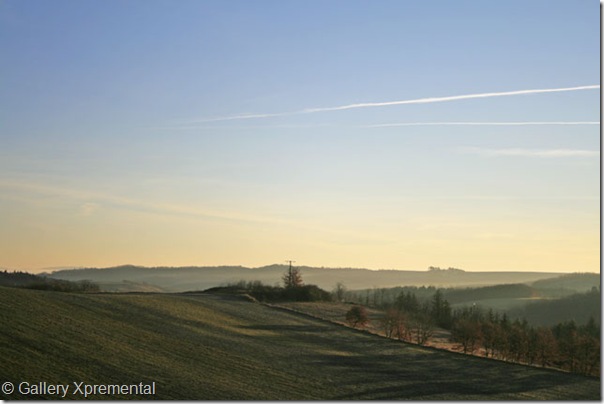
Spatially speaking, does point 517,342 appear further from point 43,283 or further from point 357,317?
point 43,283

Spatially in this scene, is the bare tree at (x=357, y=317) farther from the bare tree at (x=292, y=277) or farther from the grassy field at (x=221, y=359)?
the bare tree at (x=292, y=277)

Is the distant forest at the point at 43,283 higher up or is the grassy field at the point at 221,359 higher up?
the distant forest at the point at 43,283

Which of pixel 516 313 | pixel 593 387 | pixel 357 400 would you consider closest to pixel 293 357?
pixel 357 400

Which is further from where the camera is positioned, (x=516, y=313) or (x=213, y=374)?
(x=516, y=313)

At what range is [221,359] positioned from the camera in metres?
30.8

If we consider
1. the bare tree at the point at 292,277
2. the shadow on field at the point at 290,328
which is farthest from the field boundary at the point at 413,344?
the bare tree at the point at 292,277

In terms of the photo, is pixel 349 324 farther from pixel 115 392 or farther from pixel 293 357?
pixel 115 392

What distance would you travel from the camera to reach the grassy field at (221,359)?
2395cm

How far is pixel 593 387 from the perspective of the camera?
32.2 m

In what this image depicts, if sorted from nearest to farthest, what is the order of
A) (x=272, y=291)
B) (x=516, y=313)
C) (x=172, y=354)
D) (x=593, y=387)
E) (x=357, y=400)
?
(x=357, y=400), (x=172, y=354), (x=593, y=387), (x=272, y=291), (x=516, y=313)

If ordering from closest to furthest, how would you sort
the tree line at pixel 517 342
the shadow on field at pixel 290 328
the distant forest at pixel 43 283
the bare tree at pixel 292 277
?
the tree line at pixel 517 342
the shadow on field at pixel 290 328
the distant forest at pixel 43 283
the bare tree at pixel 292 277

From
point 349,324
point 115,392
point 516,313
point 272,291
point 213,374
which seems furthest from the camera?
point 516,313

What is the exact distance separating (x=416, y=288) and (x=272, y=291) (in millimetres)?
83263

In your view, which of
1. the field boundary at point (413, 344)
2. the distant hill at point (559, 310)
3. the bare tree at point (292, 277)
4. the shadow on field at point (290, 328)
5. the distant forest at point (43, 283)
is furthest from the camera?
the distant hill at point (559, 310)
